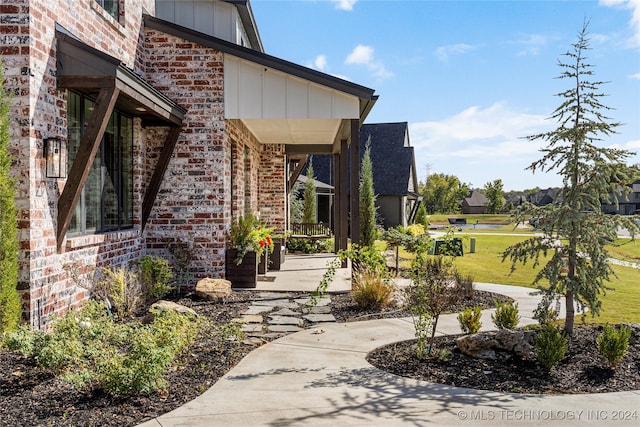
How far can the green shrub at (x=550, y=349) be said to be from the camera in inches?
177

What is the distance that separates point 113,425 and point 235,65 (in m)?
6.67

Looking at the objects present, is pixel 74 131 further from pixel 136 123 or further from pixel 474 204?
pixel 474 204

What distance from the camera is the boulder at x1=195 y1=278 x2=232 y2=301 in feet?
25.4

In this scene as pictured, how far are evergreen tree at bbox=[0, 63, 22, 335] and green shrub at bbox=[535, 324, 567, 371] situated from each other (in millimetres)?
5093

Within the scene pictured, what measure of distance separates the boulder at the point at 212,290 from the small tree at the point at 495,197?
66.6 meters

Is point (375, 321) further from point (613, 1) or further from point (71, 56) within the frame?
point (613, 1)

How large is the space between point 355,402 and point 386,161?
26995 millimetres

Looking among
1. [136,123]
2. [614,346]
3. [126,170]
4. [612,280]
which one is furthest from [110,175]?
[612,280]

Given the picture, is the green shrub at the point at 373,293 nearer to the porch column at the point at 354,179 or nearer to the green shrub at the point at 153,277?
the porch column at the point at 354,179

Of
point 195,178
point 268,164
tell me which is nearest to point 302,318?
point 195,178

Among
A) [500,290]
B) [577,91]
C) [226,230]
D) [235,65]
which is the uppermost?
[235,65]

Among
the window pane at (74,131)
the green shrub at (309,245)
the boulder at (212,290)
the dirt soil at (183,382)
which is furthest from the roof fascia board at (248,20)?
the dirt soil at (183,382)

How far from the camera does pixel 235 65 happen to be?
28.2ft

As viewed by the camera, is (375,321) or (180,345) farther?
(375,321)
